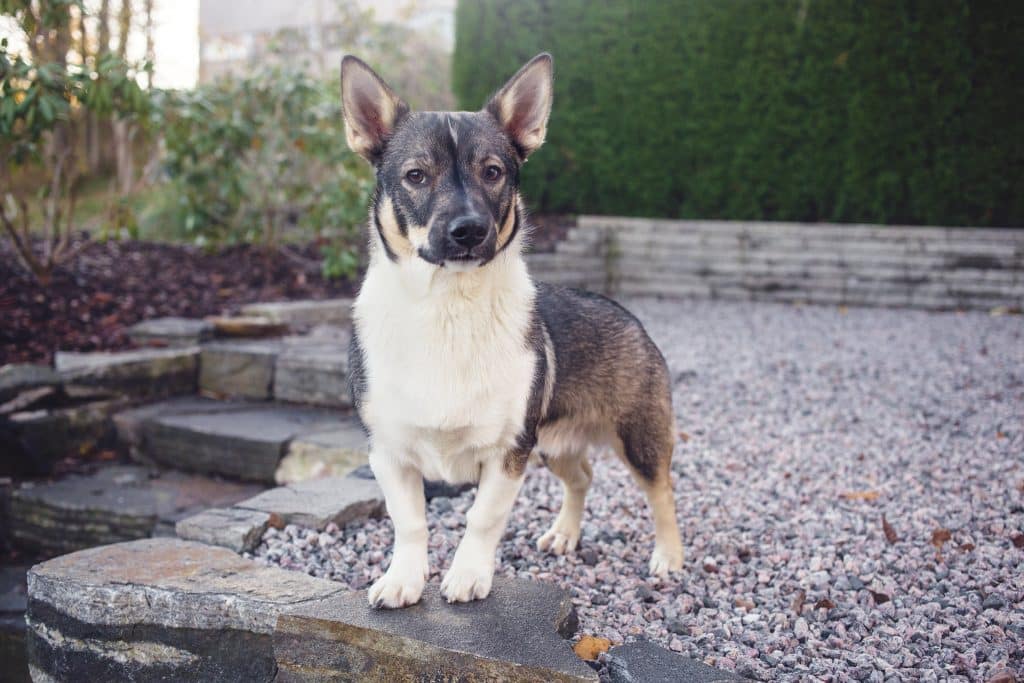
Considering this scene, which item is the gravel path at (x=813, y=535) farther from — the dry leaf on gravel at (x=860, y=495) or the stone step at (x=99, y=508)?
the stone step at (x=99, y=508)

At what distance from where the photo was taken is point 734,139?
1095 cm

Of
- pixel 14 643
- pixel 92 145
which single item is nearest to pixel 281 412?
pixel 14 643

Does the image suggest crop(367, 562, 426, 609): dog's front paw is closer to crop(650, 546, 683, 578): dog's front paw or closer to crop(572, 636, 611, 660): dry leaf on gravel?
crop(572, 636, 611, 660): dry leaf on gravel

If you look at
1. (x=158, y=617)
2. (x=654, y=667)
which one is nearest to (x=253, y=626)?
(x=158, y=617)

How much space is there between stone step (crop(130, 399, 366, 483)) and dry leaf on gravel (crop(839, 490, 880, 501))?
252cm

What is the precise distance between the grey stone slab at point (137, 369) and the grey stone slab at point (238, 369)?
0.29 feet

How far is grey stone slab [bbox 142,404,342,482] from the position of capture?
4.88 meters

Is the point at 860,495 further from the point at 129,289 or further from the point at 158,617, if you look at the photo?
the point at 129,289

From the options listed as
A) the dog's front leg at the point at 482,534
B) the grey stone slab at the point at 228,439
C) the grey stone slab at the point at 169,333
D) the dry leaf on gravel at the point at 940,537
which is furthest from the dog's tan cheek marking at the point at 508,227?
the grey stone slab at the point at 169,333

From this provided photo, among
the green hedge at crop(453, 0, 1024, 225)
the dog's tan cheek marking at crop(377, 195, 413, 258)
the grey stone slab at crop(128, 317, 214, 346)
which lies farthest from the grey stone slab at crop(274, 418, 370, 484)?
the green hedge at crop(453, 0, 1024, 225)

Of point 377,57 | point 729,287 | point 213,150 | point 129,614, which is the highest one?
point 377,57

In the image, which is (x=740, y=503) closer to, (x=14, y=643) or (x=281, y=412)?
(x=281, y=412)

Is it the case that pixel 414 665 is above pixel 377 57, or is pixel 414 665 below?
below

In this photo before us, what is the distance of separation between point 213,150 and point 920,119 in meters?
8.03
